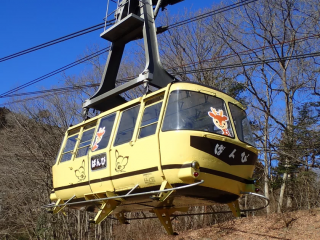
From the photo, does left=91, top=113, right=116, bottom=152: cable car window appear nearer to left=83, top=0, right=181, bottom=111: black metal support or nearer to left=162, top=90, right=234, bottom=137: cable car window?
left=83, top=0, right=181, bottom=111: black metal support

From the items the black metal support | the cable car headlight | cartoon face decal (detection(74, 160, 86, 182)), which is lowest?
the cable car headlight

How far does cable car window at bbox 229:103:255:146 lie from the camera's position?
6535 millimetres

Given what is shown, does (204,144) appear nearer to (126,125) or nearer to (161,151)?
(161,151)

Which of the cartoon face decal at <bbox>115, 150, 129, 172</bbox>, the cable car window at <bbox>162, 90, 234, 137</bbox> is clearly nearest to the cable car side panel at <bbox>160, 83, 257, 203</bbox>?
the cable car window at <bbox>162, 90, 234, 137</bbox>

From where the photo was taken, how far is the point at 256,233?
15.7 metres

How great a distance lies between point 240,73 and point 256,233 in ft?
30.0

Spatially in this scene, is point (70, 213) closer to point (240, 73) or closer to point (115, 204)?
point (240, 73)

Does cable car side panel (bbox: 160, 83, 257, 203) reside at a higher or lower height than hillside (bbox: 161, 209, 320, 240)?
higher

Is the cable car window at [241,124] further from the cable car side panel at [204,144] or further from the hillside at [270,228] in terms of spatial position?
the hillside at [270,228]

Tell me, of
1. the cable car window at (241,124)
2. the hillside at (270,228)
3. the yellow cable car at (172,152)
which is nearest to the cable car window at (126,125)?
the yellow cable car at (172,152)

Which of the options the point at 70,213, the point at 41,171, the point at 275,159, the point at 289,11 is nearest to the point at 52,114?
the point at 41,171

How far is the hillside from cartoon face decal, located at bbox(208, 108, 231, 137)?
32.2 ft

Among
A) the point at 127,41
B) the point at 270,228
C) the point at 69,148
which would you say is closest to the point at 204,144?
the point at 69,148

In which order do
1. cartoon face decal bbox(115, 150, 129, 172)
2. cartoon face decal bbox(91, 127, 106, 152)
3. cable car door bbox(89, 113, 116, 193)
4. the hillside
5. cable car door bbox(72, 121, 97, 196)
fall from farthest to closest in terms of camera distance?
1. the hillside
2. cable car door bbox(72, 121, 97, 196)
3. cartoon face decal bbox(91, 127, 106, 152)
4. cable car door bbox(89, 113, 116, 193)
5. cartoon face decal bbox(115, 150, 129, 172)
